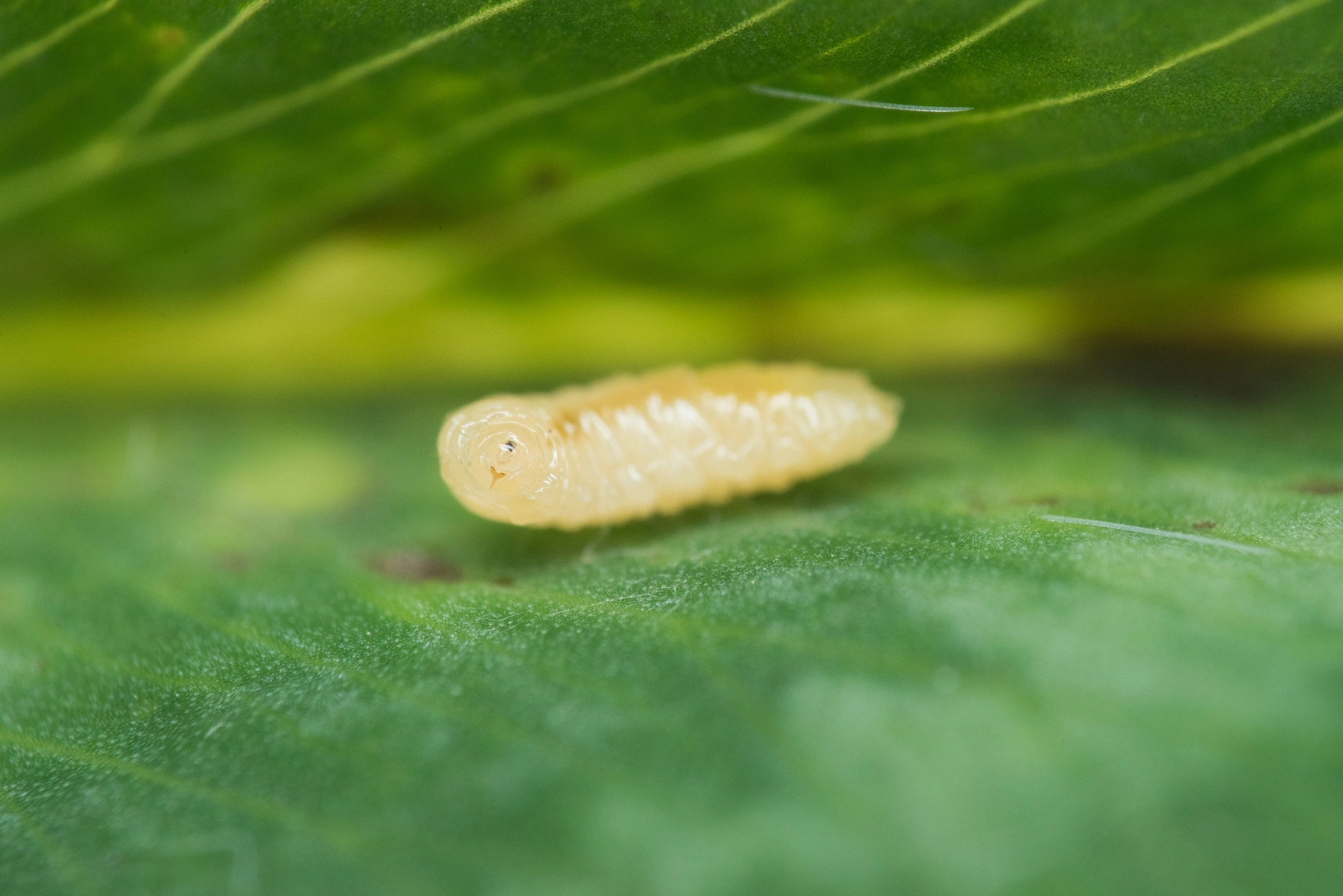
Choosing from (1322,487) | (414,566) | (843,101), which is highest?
(843,101)

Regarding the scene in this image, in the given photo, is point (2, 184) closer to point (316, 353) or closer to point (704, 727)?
point (316, 353)

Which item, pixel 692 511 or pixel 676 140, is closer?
pixel 676 140

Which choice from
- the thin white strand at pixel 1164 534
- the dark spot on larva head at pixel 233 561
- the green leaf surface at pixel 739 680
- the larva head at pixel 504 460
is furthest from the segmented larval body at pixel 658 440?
the thin white strand at pixel 1164 534

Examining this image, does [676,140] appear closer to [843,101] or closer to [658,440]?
[843,101]


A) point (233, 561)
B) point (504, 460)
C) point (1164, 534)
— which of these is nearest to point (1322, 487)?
point (1164, 534)

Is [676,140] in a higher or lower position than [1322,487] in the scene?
higher

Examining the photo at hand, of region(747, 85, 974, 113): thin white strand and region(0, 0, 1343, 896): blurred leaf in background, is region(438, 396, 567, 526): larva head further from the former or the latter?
region(747, 85, 974, 113): thin white strand

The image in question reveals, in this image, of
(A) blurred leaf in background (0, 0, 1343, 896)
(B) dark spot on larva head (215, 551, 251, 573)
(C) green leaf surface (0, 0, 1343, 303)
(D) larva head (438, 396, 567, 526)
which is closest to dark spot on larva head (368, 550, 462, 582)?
(A) blurred leaf in background (0, 0, 1343, 896)
